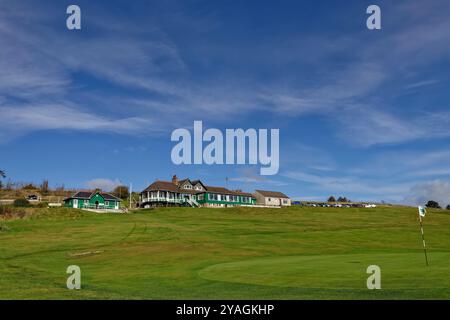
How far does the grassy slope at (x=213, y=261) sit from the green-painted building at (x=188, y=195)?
142ft

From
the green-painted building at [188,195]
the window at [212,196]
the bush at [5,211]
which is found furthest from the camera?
the window at [212,196]

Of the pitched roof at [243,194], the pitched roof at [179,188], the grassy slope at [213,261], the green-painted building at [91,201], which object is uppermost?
the pitched roof at [179,188]

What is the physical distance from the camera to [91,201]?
122125mm

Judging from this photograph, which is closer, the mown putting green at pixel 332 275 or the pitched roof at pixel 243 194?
the mown putting green at pixel 332 275

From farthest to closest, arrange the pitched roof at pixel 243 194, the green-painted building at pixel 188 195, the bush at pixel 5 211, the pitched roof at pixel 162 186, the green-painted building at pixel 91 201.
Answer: the pitched roof at pixel 243 194 → the green-painted building at pixel 188 195 → the pitched roof at pixel 162 186 → the green-painted building at pixel 91 201 → the bush at pixel 5 211

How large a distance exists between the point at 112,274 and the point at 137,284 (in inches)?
222

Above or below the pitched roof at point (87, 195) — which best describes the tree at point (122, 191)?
above

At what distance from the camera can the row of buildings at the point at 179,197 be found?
400 feet

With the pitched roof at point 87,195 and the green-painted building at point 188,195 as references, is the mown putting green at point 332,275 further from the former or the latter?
the green-painted building at point 188,195

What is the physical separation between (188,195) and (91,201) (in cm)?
2905

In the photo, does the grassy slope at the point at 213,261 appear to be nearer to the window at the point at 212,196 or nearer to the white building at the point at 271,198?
the window at the point at 212,196

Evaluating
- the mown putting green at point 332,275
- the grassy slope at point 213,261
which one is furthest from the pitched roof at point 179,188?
the mown putting green at point 332,275

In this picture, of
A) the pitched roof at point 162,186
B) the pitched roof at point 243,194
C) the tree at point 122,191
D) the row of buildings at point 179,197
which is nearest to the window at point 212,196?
the row of buildings at point 179,197

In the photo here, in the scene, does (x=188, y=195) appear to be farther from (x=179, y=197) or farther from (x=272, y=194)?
(x=272, y=194)
